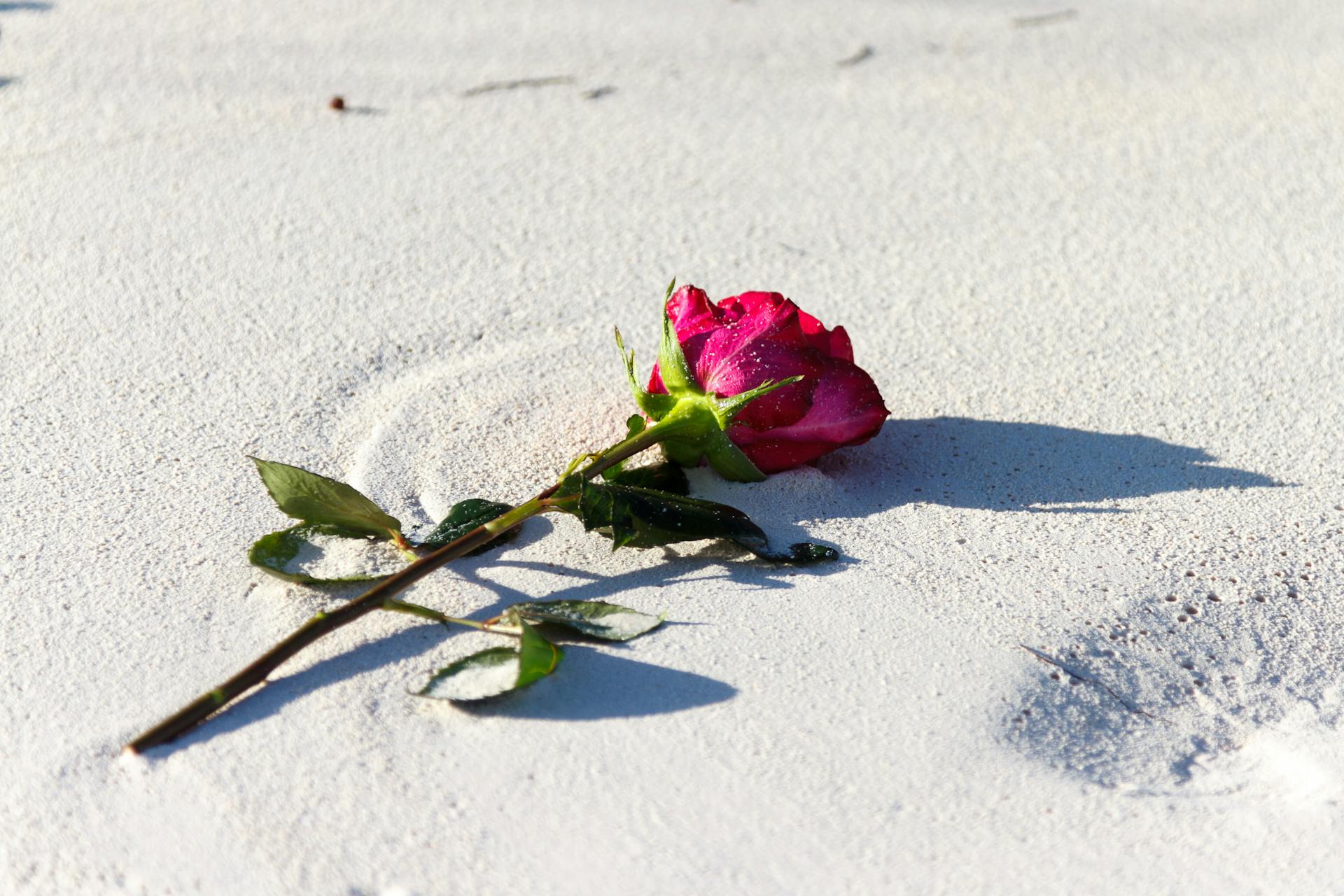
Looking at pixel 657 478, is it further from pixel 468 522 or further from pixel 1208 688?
pixel 1208 688

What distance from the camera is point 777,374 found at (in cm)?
118

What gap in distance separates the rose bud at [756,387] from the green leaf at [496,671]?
0.88 ft

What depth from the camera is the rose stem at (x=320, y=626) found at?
977 millimetres

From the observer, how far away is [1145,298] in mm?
1726

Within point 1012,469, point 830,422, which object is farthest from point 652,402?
point 1012,469

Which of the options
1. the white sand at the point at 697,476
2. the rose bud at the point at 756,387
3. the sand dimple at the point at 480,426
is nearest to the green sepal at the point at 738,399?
the rose bud at the point at 756,387

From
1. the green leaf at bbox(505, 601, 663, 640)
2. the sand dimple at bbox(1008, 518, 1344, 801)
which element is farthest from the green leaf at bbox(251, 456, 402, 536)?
the sand dimple at bbox(1008, 518, 1344, 801)

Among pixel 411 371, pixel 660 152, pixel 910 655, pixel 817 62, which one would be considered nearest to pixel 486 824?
pixel 910 655

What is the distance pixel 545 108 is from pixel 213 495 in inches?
42.4

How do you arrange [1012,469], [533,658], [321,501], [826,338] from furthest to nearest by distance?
[1012,469]
[826,338]
[321,501]
[533,658]

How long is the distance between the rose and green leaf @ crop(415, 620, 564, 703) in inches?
11.9

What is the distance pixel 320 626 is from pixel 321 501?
0.53ft

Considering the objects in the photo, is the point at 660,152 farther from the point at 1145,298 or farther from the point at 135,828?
the point at 135,828

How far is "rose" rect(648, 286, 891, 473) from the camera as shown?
118 centimetres
